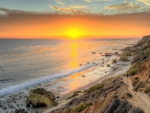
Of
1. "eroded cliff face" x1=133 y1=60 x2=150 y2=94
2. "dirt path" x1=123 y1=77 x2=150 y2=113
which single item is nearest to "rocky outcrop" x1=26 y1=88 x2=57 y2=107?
"eroded cliff face" x1=133 y1=60 x2=150 y2=94

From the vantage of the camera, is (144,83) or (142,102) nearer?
(142,102)

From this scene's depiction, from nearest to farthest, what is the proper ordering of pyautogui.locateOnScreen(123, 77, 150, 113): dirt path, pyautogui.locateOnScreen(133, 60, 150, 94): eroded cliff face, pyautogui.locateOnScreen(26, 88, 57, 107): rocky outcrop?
pyautogui.locateOnScreen(123, 77, 150, 113): dirt path → pyautogui.locateOnScreen(133, 60, 150, 94): eroded cliff face → pyautogui.locateOnScreen(26, 88, 57, 107): rocky outcrop

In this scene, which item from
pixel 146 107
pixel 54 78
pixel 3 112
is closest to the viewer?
pixel 146 107

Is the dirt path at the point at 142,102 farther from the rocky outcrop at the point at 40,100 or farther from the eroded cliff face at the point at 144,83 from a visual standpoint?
the rocky outcrop at the point at 40,100

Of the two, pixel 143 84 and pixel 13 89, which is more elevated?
pixel 143 84

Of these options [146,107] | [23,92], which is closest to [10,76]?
[23,92]

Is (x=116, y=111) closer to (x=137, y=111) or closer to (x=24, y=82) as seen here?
(x=137, y=111)

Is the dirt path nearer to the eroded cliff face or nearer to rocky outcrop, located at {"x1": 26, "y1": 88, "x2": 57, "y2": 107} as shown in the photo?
the eroded cliff face

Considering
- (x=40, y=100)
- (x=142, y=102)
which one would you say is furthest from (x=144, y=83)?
(x=40, y=100)

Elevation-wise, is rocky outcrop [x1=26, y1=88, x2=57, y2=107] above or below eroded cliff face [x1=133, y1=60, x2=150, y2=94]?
below

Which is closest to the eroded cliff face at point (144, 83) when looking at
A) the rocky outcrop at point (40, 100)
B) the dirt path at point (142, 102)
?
the dirt path at point (142, 102)

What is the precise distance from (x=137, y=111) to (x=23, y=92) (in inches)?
1226

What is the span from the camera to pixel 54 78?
51.6 meters

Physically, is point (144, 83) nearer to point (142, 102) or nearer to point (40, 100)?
point (142, 102)
